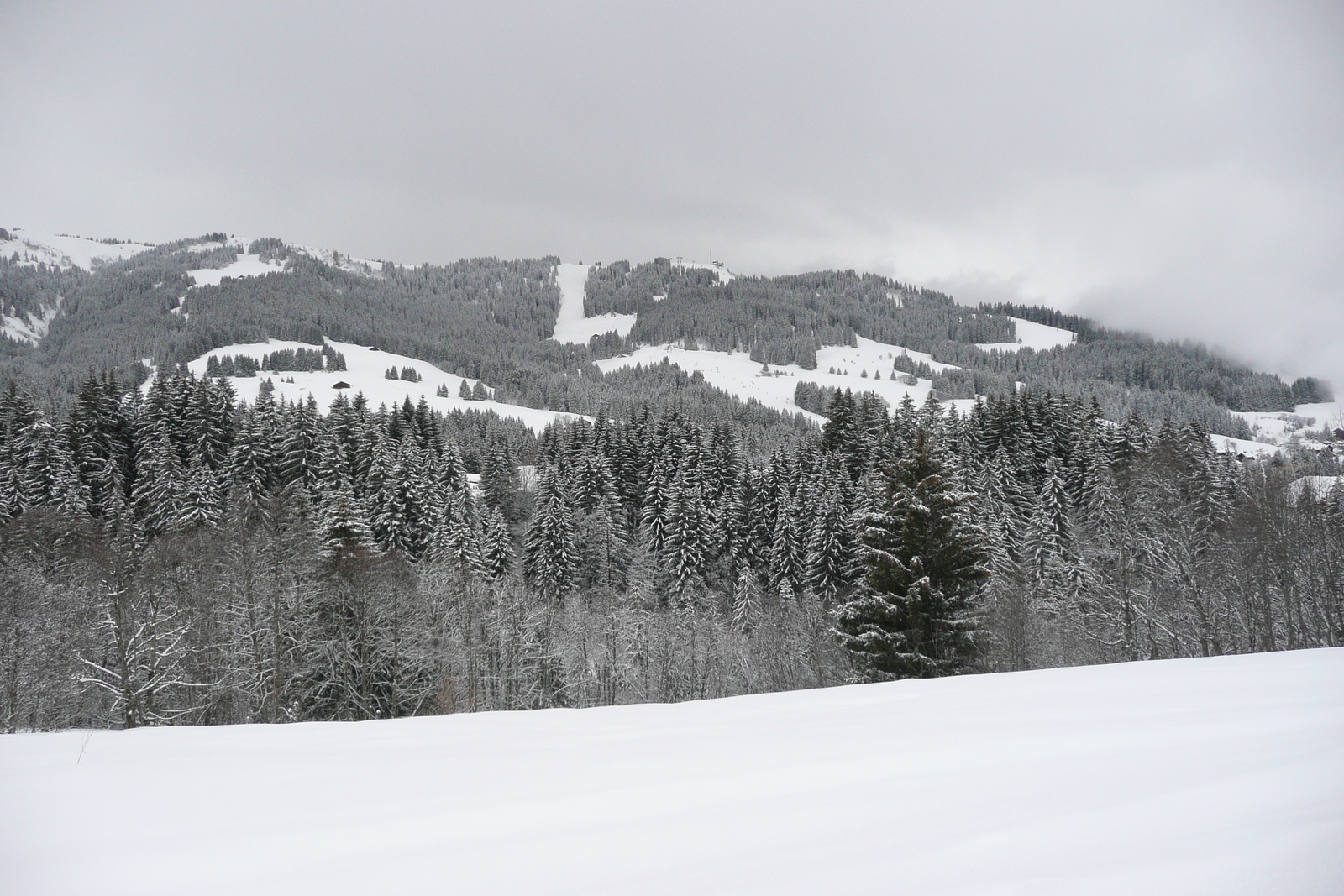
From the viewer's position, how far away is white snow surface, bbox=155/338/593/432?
140m

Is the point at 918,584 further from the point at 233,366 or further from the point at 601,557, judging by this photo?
the point at 233,366

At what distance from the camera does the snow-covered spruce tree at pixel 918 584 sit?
2009 centimetres

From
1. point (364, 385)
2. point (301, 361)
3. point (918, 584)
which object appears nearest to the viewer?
point (918, 584)

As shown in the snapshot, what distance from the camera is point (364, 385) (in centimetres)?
15550

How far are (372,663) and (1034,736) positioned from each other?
1230 inches

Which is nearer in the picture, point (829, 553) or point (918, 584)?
point (918, 584)

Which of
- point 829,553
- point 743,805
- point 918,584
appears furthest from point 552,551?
point 743,805

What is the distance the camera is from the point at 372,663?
30219 millimetres

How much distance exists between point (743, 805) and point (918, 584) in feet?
57.9

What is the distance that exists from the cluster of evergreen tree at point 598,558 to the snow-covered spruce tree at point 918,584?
9cm

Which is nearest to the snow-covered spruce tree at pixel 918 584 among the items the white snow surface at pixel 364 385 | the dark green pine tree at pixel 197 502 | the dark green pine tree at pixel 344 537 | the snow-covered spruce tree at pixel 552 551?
the dark green pine tree at pixel 344 537

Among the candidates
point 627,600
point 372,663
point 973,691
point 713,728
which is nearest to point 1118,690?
point 973,691

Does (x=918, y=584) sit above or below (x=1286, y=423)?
below

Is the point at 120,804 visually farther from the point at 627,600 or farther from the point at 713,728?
the point at 627,600
